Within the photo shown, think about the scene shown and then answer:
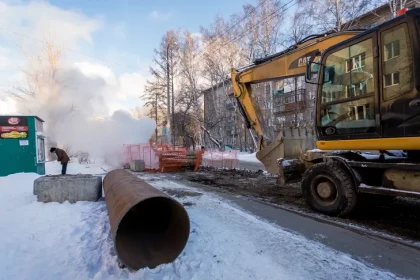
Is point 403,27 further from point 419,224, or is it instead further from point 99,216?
point 99,216

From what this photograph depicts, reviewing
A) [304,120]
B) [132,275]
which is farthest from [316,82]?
[304,120]

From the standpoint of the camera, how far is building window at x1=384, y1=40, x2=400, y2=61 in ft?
16.0

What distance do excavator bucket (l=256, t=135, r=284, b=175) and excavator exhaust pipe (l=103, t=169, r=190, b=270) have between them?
415 centimetres

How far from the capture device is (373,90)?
521cm

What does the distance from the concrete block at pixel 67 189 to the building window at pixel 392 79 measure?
656 centimetres

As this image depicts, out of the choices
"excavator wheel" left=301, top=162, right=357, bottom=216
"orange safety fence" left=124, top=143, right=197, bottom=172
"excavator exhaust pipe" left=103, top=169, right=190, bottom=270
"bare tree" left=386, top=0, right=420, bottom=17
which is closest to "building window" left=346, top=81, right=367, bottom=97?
"excavator wheel" left=301, top=162, right=357, bottom=216

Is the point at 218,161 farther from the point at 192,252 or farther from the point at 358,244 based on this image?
the point at 192,252

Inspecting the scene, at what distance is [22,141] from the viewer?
44.1 ft

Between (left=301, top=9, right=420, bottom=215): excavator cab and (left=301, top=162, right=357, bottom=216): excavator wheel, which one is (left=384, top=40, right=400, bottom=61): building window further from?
Result: (left=301, top=162, right=357, bottom=216): excavator wheel

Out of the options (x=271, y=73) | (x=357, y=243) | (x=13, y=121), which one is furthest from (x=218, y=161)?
(x=357, y=243)

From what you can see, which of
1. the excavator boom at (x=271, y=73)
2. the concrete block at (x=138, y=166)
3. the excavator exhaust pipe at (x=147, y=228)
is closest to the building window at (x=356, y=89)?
the excavator boom at (x=271, y=73)

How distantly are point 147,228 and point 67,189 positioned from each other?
144 inches

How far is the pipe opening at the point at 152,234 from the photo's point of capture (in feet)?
12.4

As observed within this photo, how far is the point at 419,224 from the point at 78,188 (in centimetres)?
713
